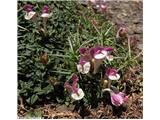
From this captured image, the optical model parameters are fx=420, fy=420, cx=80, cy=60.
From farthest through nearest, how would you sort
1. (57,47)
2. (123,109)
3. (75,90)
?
(57,47) → (123,109) → (75,90)

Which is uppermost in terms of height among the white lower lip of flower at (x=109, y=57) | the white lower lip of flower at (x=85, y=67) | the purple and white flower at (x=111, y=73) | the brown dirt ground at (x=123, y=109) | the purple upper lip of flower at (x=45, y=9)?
the purple upper lip of flower at (x=45, y=9)

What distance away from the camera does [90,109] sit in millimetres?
2289

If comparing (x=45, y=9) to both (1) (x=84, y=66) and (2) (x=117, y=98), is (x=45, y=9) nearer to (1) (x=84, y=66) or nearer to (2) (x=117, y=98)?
(1) (x=84, y=66)

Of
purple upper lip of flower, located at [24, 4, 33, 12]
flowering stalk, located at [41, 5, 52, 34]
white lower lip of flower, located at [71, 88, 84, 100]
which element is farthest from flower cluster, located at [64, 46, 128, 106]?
purple upper lip of flower, located at [24, 4, 33, 12]

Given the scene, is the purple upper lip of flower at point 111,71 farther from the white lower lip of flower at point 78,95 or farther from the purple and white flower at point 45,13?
the purple and white flower at point 45,13

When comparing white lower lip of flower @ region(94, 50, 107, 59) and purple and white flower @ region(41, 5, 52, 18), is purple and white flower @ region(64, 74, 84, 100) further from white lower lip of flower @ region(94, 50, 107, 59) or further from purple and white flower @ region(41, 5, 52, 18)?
purple and white flower @ region(41, 5, 52, 18)

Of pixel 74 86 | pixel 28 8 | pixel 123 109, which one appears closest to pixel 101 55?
pixel 74 86

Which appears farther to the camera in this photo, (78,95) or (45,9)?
(45,9)

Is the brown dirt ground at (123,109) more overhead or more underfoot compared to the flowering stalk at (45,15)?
more underfoot

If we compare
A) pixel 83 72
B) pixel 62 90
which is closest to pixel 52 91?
pixel 62 90

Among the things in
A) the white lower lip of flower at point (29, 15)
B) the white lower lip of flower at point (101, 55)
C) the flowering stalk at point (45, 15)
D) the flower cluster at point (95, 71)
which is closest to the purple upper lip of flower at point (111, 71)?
the flower cluster at point (95, 71)

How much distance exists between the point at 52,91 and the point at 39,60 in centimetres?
19

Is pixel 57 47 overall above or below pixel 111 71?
above
